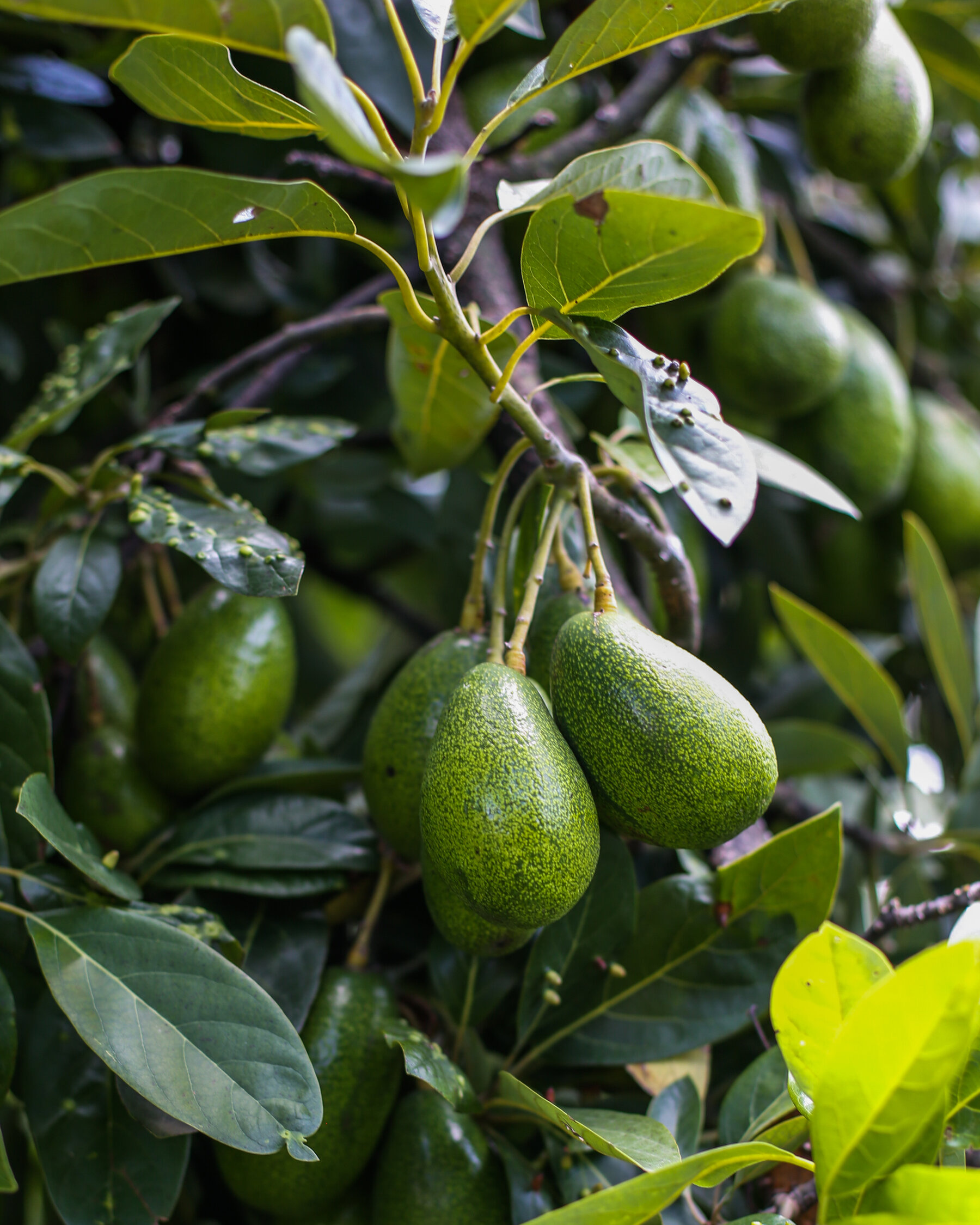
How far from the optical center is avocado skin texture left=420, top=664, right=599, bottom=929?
1.81 ft

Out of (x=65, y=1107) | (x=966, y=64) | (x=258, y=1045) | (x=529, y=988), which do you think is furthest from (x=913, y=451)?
(x=65, y=1107)

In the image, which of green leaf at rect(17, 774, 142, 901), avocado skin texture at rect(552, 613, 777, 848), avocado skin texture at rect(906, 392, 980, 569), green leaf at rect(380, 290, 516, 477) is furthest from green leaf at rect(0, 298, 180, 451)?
avocado skin texture at rect(906, 392, 980, 569)

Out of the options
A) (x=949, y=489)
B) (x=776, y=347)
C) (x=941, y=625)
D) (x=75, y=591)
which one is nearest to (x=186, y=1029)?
(x=75, y=591)

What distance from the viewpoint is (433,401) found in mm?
953

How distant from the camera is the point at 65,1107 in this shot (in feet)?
2.40

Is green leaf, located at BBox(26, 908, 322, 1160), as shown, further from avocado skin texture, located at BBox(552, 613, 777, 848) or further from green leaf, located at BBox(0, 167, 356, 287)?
green leaf, located at BBox(0, 167, 356, 287)

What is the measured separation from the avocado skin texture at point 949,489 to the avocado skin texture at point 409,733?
38.6 inches

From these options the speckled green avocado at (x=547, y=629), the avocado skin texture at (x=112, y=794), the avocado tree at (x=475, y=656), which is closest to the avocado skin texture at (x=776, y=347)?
the avocado tree at (x=475, y=656)

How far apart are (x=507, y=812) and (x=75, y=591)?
49cm

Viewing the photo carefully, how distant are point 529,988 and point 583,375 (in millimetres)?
507

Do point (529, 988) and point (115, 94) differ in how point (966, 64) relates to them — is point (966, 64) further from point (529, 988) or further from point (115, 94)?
point (529, 988)

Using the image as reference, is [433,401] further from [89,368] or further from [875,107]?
[875,107]

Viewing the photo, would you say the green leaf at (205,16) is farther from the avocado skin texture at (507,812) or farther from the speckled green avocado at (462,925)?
the speckled green avocado at (462,925)

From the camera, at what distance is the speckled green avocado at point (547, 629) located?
71 centimetres
